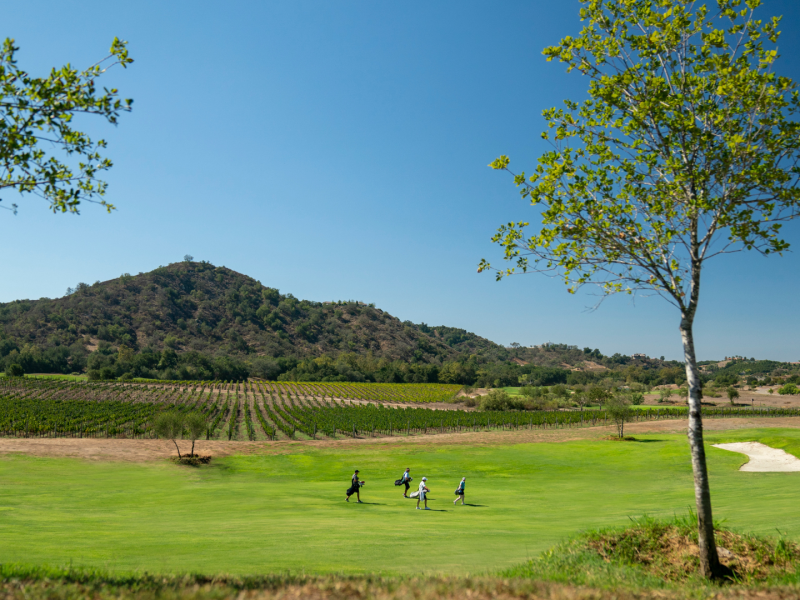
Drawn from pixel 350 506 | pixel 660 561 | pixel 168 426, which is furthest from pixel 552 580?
pixel 168 426

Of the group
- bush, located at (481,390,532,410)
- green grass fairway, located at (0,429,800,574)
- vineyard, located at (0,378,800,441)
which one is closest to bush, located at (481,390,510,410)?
bush, located at (481,390,532,410)

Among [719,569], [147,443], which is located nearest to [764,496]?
[719,569]

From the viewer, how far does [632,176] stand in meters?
11.1

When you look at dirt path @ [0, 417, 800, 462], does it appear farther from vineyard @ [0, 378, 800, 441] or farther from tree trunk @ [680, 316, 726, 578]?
tree trunk @ [680, 316, 726, 578]

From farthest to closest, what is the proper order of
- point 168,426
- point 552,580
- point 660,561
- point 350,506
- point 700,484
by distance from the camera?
point 168,426
point 350,506
point 660,561
point 700,484
point 552,580

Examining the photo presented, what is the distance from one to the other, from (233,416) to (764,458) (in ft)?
223

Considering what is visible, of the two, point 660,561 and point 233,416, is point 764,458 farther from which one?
point 233,416

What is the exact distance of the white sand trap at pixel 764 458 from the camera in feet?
122

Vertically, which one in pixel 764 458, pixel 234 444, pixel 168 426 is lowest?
pixel 234 444

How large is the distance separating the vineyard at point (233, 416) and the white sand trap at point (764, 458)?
1548 inches

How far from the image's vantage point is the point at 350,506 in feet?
83.1

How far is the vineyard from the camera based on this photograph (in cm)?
6347

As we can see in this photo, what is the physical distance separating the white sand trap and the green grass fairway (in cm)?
154

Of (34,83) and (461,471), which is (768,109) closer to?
(34,83)
